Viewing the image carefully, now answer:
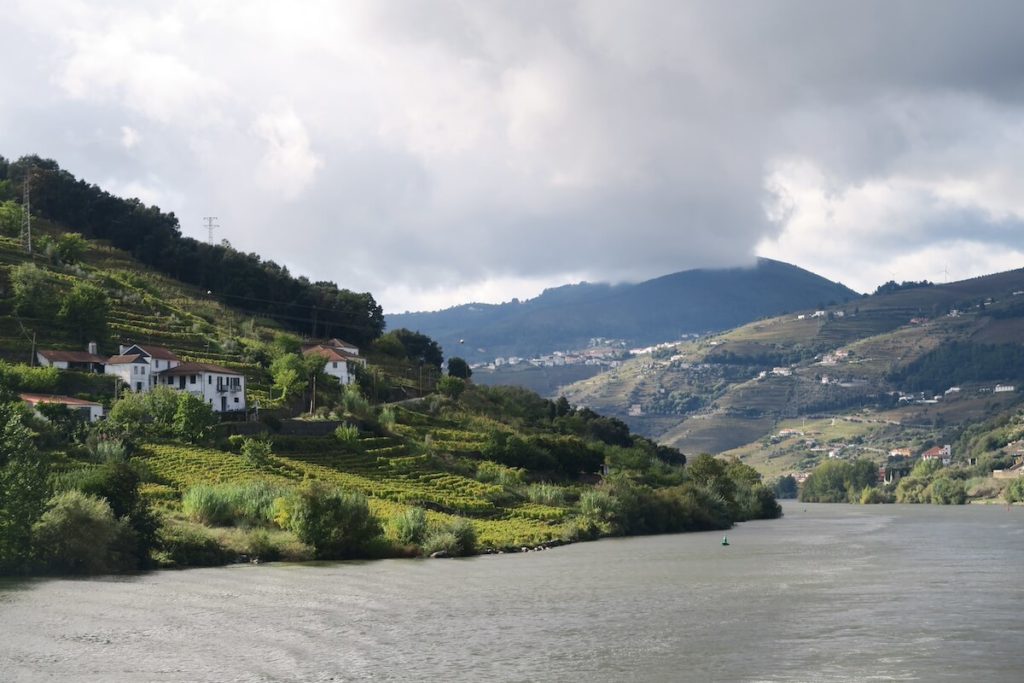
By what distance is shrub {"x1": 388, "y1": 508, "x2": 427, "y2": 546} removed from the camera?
78.9 m

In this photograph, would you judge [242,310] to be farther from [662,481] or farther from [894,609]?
[894,609]

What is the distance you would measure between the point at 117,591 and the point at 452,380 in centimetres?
9326

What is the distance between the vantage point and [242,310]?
162875mm

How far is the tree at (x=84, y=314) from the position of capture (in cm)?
11562

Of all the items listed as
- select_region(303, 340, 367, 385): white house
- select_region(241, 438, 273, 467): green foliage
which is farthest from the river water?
select_region(303, 340, 367, 385): white house

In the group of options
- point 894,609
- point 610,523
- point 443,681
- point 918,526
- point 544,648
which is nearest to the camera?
point 443,681

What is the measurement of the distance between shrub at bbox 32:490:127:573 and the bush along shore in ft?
0.24

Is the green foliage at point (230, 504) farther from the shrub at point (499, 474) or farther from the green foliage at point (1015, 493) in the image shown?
the green foliage at point (1015, 493)

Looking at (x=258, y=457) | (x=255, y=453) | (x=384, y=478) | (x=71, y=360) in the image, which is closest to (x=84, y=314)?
(x=71, y=360)

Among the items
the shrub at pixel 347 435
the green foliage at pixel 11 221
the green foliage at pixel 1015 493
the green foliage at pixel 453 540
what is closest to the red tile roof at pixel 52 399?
the shrub at pixel 347 435

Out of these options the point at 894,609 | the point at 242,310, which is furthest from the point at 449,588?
the point at 242,310

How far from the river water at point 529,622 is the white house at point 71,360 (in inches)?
1831

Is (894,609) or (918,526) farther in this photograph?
(918,526)

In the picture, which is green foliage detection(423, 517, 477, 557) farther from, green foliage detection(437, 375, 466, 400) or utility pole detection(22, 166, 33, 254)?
utility pole detection(22, 166, 33, 254)
